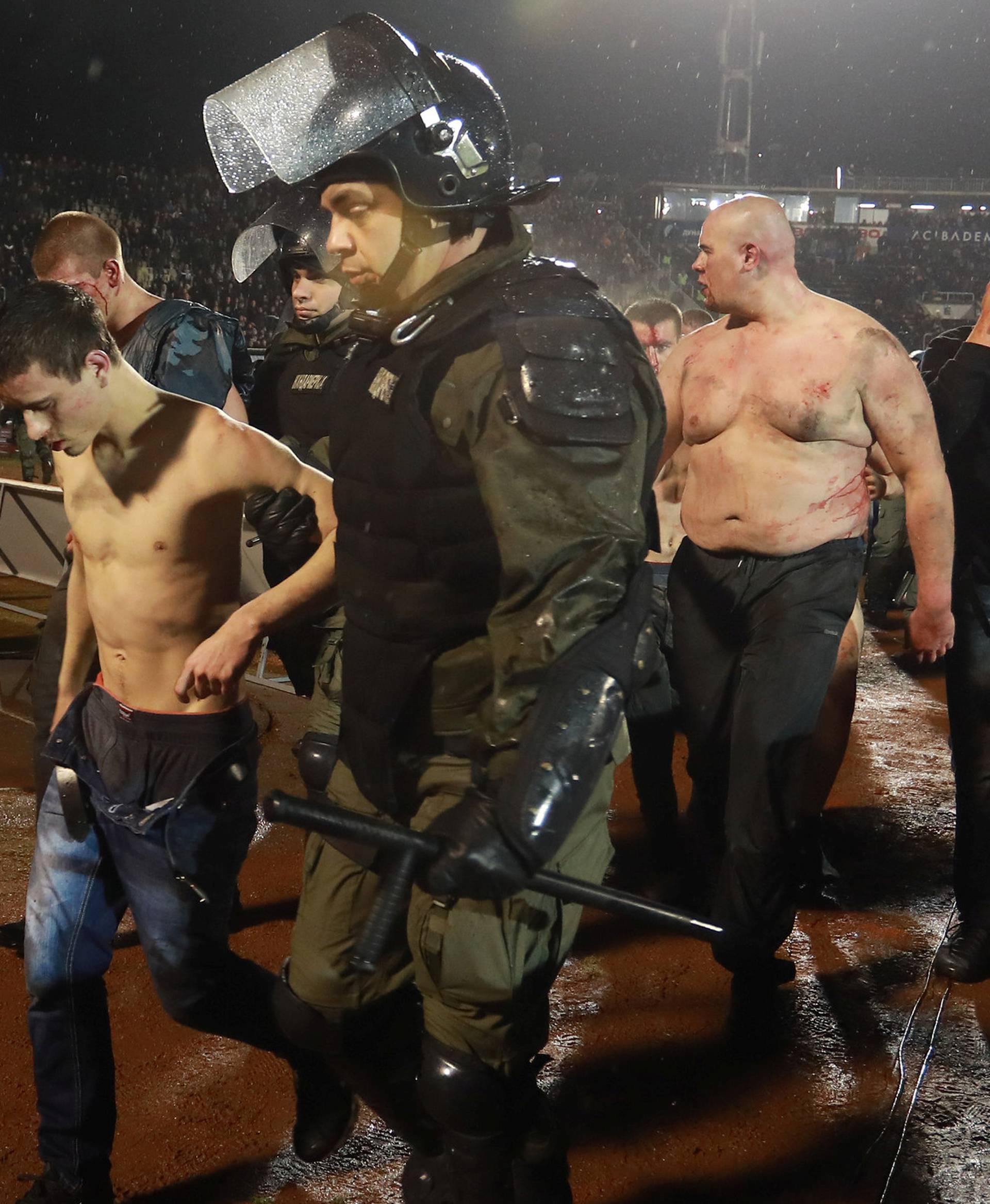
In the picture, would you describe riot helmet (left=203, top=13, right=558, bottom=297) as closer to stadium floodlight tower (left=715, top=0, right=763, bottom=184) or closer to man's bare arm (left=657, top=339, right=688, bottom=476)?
man's bare arm (left=657, top=339, right=688, bottom=476)

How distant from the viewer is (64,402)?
2.54 metres

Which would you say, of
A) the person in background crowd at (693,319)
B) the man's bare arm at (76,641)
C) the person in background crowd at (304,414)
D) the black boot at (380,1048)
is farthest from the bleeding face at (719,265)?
the person in background crowd at (693,319)

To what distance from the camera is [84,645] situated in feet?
9.80

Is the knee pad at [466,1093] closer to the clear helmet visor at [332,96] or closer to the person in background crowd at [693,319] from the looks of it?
the clear helmet visor at [332,96]

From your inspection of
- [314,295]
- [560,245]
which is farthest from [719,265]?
[560,245]

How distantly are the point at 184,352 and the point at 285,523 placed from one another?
40.8 inches

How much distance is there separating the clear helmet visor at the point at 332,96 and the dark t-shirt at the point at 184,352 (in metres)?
1.63

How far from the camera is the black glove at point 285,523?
3092mm

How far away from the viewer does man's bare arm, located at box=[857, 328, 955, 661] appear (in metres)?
3.65

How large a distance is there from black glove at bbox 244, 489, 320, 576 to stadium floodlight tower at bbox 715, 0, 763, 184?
42.2 metres

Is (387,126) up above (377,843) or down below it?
above

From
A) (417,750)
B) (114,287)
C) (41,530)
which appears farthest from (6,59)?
(417,750)

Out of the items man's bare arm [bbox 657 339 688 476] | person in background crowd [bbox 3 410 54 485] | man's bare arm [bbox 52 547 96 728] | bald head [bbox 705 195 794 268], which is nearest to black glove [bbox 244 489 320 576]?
man's bare arm [bbox 52 547 96 728]

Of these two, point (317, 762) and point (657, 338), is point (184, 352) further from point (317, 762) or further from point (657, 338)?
point (657, 338)
